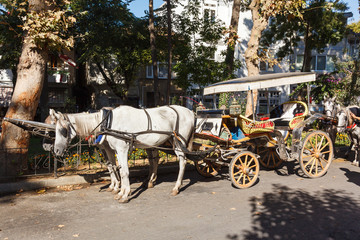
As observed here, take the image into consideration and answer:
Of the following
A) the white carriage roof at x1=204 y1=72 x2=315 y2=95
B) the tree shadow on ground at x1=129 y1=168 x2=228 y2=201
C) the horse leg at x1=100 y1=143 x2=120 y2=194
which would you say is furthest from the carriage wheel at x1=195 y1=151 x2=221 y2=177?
the horse leg at x1=100 y1=143 x2=120 y2=194

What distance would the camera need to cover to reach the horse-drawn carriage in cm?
680

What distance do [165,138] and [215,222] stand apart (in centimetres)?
261

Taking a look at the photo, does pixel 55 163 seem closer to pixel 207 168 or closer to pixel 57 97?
pixel 207 168

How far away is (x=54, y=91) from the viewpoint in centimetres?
3262

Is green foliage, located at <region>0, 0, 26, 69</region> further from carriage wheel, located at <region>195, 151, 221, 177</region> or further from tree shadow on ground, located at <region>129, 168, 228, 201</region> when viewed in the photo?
carriage wheel, located at <region>195, 151, 221, 177</region>

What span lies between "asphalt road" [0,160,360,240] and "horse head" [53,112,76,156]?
3.98ft

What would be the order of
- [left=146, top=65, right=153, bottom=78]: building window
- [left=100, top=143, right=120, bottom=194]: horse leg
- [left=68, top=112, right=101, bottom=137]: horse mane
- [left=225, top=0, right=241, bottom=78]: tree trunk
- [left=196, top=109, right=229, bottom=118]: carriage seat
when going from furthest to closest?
[left=146, top=65, right=153, bottom=78]: building window → [left=225, top=0, right=241, bottom=78]: tree trunk → [left=196, top=109, right=229, bottom=118]: carriage seat → [left=100, top=143, right=120, bottom=194]: horse leg → [left=68, top=112, right=101, bottom=137]: horse mane

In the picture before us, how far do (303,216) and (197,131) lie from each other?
11.4 ft

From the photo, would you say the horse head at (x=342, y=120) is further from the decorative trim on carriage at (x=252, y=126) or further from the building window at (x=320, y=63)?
the building window at (x=320, y=63)

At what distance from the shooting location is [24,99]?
27.9 feet

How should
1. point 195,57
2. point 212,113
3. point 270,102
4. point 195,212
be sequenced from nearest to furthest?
point 195,212 < point 212,113 < point 195,57 < point 270,102

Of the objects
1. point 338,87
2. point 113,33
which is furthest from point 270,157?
point 113,33

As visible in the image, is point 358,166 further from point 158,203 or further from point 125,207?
point 125,207

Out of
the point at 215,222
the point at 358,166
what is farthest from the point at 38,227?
the point at 358,166
